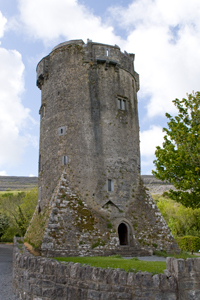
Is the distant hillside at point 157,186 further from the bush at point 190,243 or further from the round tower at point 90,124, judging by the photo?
the round tower at point 90,124

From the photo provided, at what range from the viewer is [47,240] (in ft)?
48.7

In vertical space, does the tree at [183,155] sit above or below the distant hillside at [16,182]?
below

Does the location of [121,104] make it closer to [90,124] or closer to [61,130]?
[90,124]

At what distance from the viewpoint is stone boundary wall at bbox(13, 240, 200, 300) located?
632 centimetres

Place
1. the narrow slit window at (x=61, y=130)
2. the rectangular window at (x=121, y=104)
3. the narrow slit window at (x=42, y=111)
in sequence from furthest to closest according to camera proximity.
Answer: the narrow slit window at (x=42, y=111) → the rectangular window at (x=121, y=104) → the narrow slit window at (x=61, y=130)

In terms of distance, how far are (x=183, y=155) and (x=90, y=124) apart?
7228 millimetres

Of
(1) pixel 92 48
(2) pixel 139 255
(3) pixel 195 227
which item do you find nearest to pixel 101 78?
(1) pixel 92 48

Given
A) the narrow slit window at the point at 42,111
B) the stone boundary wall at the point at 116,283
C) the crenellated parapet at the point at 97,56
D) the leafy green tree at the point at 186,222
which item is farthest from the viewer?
the leafy green tree at the point at 186,222

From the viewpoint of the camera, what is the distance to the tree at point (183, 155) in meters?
13.7

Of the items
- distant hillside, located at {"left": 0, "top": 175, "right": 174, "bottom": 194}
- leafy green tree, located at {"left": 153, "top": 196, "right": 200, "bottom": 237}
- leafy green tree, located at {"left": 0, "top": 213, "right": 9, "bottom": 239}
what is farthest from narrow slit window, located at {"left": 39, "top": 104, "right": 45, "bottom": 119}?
distant hillside, located at {"left": 0, "top": 175, "right": 174, "bottom": 194}

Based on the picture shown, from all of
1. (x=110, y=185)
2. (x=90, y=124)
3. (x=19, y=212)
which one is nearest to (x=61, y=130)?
(x=90, y=124)

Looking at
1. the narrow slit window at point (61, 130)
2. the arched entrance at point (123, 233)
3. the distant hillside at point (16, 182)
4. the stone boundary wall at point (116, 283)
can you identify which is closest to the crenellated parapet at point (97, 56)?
the narrow slit window at point (61, 130)

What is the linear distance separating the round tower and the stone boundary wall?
992 cm

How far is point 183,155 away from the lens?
14.0m
